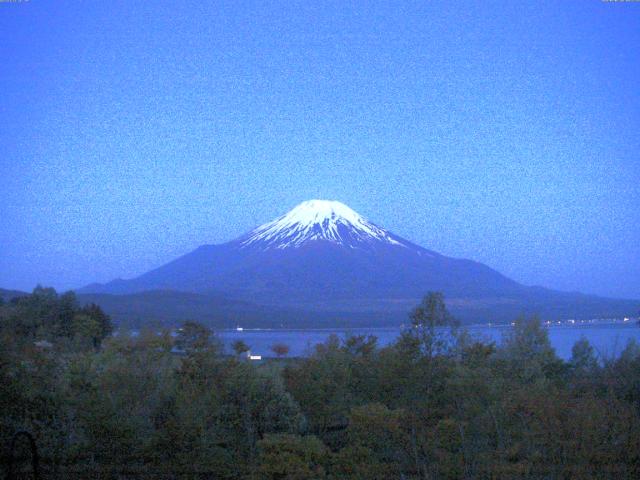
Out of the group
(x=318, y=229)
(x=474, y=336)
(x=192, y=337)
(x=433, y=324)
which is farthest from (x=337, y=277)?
(x=433, y=324)

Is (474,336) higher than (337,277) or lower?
lower

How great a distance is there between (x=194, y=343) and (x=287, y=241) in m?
59.8

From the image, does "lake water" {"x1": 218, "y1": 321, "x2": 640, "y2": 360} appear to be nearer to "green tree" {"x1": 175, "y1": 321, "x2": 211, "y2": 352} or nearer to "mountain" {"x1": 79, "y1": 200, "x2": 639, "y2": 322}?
"green tree" {"x1": 175, "y1": 321, "x2": 211, "y2": 352}

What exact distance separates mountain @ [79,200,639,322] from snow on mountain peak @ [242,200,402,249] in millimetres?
97

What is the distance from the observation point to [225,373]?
6.98 metres

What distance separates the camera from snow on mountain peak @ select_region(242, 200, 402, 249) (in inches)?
2712

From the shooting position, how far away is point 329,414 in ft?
22.0

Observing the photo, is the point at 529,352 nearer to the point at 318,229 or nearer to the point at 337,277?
the point at 337,277

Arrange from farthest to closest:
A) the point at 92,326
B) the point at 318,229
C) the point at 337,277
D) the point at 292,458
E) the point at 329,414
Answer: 1. the point at 318,229
2. the point at 337,277
3. the point at 92,326
4. the point at 329,414
5. the point at 292,458

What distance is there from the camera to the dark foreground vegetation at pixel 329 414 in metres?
4.91

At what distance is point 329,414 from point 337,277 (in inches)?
2096

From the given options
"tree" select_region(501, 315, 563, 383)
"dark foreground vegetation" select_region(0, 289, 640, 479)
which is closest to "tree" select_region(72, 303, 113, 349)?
"dark foreground vegetation" select_region(0, 289, 640, 479)

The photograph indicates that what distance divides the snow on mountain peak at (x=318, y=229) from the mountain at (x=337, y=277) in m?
0.10

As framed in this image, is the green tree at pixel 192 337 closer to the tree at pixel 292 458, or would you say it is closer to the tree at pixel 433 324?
the tree at pixel 433 324
